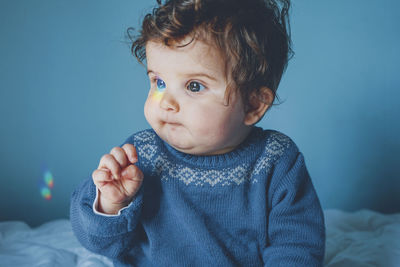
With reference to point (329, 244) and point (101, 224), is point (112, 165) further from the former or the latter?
point (329, 244)

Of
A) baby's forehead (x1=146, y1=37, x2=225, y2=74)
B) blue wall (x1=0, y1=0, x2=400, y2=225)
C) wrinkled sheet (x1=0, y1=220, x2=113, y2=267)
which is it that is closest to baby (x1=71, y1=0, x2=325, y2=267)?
baby's forehead (x1=146, y1=37, x2=225, y2=74)

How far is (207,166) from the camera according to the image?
83 centimetres

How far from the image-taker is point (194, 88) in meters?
0.73

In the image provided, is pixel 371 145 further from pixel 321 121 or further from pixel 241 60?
pixel 241 60

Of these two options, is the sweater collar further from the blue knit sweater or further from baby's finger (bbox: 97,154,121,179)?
baby's finger (bbox: 97,154,121,179)

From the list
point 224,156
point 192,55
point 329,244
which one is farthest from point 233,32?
point 329,244

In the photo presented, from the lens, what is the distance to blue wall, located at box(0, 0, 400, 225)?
1.33m

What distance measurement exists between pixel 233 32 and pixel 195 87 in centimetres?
12

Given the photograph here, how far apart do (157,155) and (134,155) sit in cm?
11

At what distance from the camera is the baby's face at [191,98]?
70 cm

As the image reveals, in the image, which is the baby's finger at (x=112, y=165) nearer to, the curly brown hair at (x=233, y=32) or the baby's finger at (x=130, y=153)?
the baby's finger at (x=130, y=153)

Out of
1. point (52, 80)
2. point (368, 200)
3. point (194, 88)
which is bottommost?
point (368, 200)

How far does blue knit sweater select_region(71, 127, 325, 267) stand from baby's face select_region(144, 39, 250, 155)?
0.28ft

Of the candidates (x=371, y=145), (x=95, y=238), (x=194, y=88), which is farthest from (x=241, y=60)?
(x=371, y=145)
